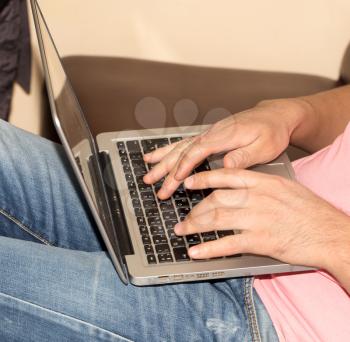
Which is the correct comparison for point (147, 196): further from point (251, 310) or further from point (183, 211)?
point (251, 310)

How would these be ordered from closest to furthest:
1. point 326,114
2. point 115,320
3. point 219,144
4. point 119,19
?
point 115,320
point 219,144
point 326,114
point 119,19

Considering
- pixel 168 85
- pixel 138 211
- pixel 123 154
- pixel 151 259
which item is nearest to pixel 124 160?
pixel 123 154

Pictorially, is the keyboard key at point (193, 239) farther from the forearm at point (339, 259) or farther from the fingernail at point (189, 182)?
the forearm at point (339, 259)

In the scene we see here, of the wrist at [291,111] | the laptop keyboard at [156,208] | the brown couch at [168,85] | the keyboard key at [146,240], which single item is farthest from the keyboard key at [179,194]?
the brown couch at [168,85]

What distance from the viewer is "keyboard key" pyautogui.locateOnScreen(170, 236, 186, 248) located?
1.18 meters

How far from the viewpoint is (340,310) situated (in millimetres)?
1135

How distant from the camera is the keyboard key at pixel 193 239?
119cm

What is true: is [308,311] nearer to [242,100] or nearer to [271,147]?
[271,147]

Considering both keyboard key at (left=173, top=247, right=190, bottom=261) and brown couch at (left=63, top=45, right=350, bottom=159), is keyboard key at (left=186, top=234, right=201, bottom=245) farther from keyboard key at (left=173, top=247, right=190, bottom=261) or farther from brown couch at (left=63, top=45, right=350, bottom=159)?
brown couch at (left=63, top=45, right=350, bottom=159)

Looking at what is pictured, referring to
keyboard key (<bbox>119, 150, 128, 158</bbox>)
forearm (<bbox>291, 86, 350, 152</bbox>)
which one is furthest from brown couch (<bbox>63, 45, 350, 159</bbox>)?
keyboard key (<bbox>119, 150, 128, 158</bbox>)

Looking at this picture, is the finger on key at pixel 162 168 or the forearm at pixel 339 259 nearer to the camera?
the forearm at pixel 339 259

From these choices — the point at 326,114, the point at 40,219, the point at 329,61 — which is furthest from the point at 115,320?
the point at 329,61

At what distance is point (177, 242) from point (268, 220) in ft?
0.50

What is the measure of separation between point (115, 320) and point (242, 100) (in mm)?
693
